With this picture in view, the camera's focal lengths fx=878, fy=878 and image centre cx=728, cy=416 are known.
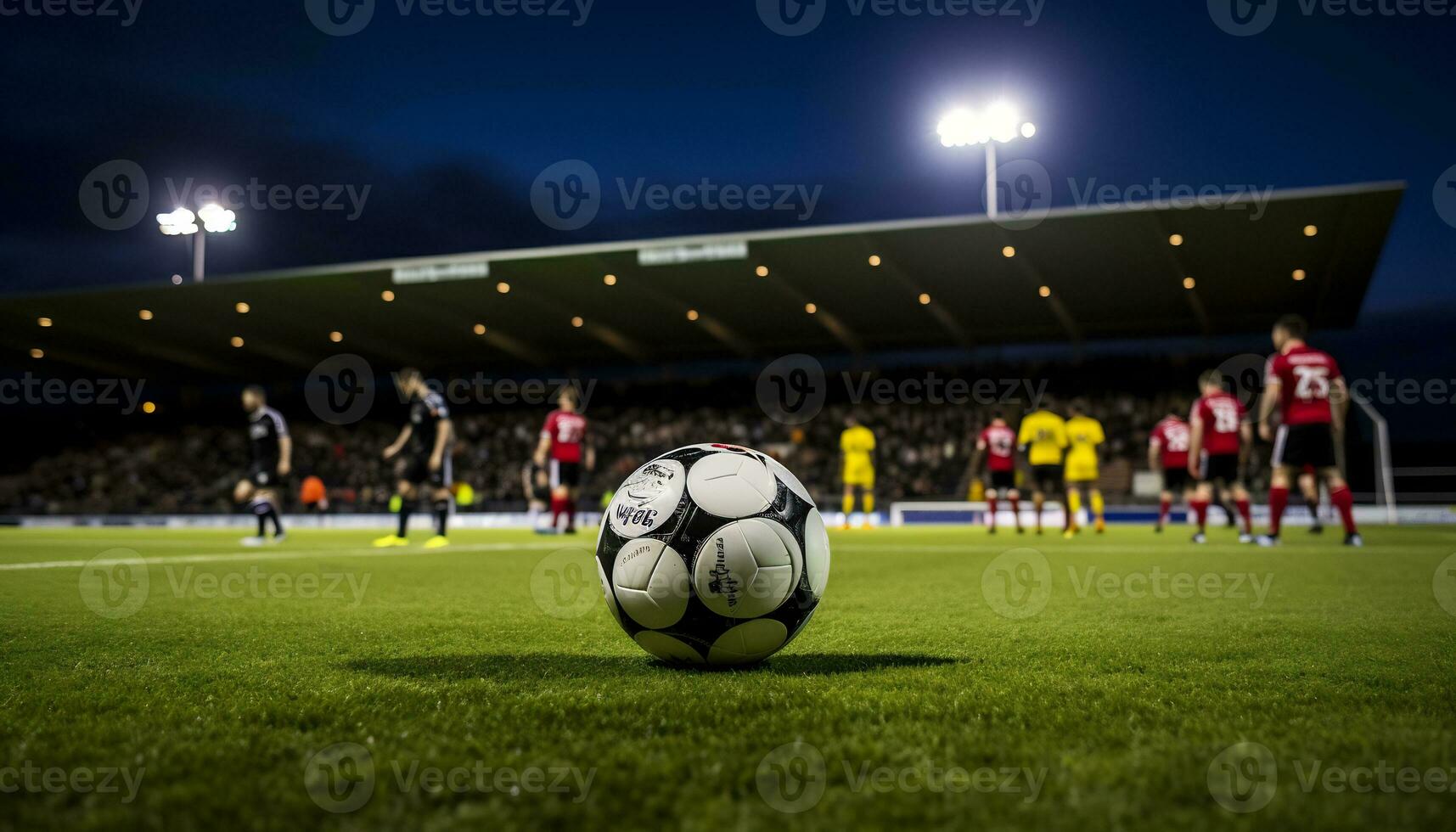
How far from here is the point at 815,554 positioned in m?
3.09

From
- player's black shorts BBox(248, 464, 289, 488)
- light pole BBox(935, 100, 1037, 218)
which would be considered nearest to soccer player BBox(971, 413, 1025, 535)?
light pole BBox(935, 100, 1037, 218)

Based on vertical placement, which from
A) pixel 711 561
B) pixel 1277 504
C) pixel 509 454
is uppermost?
pixel 509 454

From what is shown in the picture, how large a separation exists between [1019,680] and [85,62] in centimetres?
2606

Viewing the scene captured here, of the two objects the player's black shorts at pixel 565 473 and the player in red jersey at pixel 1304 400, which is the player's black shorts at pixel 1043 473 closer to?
the player in red jersey at pixel 1304 400

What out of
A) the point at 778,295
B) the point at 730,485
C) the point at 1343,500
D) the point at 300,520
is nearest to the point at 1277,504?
the point at 1343,500

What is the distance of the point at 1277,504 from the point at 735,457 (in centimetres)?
901

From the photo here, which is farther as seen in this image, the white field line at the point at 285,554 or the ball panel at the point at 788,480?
the white field line at the point at 285,554

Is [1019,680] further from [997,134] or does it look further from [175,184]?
[175,184]

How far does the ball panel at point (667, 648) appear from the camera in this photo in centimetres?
291

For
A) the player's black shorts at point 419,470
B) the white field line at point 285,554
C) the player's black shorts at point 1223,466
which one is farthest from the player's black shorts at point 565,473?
the player's black shorts at point 1223,466

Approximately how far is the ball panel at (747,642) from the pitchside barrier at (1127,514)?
16.7 metres

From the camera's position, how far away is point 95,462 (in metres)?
31.4

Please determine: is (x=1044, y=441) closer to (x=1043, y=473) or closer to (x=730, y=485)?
(x=1043, y=473)

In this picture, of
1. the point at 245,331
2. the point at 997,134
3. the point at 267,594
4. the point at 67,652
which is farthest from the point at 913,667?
the point at 245,331
